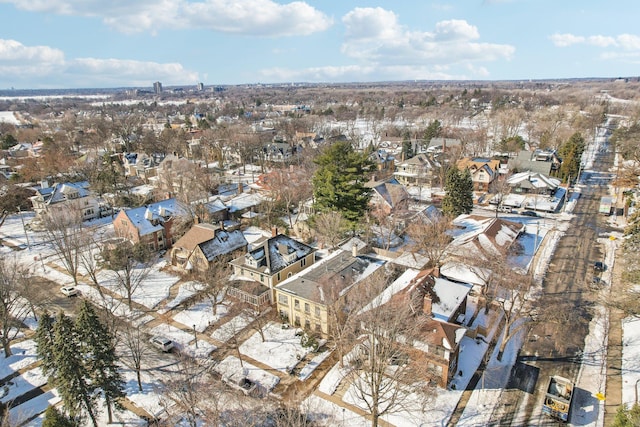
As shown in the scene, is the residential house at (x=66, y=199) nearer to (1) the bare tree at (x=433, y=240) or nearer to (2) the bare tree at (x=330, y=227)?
(2) the bare tree at (x=330, y=227)

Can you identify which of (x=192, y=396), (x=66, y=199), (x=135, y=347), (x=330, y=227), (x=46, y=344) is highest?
(x=330, y=227)

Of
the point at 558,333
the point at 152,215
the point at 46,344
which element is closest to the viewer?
the point at 46,344

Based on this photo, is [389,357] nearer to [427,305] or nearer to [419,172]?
[427,305]

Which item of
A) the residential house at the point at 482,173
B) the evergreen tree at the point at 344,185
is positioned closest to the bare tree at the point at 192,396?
the evergreen tree at the point at 344,185

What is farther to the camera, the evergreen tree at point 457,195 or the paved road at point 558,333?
the evergreen tree at point 457,195

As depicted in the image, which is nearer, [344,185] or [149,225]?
[344,185]

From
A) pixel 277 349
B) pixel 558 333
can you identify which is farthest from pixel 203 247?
pixel 558 333
